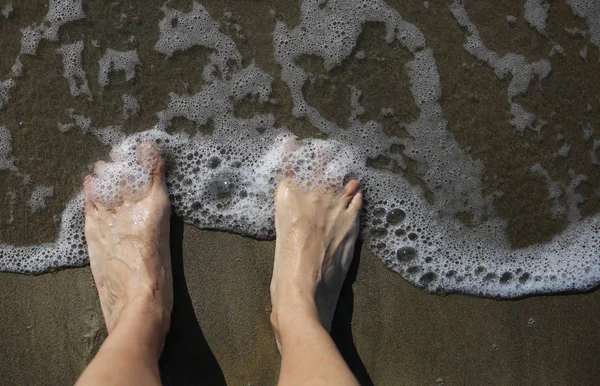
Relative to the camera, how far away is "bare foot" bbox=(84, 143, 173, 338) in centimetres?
212

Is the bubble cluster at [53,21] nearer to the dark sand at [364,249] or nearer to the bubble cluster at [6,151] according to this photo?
the dark sand at [364,249]

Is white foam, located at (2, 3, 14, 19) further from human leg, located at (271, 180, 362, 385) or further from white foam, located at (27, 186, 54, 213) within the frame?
human leg, located at (271, 180, 362, 385)

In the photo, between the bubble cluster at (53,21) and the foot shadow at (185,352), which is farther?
the bubble cluster at (53,21)

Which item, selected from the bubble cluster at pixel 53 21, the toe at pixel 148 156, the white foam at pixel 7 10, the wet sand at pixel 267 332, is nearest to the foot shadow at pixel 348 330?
the wet sand at pixel 267 332

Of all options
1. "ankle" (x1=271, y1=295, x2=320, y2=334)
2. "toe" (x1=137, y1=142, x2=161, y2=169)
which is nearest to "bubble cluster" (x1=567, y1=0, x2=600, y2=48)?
"ankle" (x1=271, y1=295, x2=320, y2=334)

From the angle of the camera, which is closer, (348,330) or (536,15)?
(348,330)

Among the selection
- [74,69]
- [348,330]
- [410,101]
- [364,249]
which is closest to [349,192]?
[364,249]

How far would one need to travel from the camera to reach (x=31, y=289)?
224cm

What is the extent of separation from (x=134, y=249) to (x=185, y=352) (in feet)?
1.68

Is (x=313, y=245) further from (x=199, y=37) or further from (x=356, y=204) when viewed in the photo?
(x=199, y=37)

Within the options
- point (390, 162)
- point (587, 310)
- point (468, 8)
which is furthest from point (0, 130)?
point (587, 310)

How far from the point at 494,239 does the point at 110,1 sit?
2.14 metres

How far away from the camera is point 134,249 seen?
7.26 feet

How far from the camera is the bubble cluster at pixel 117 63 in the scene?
234cm
